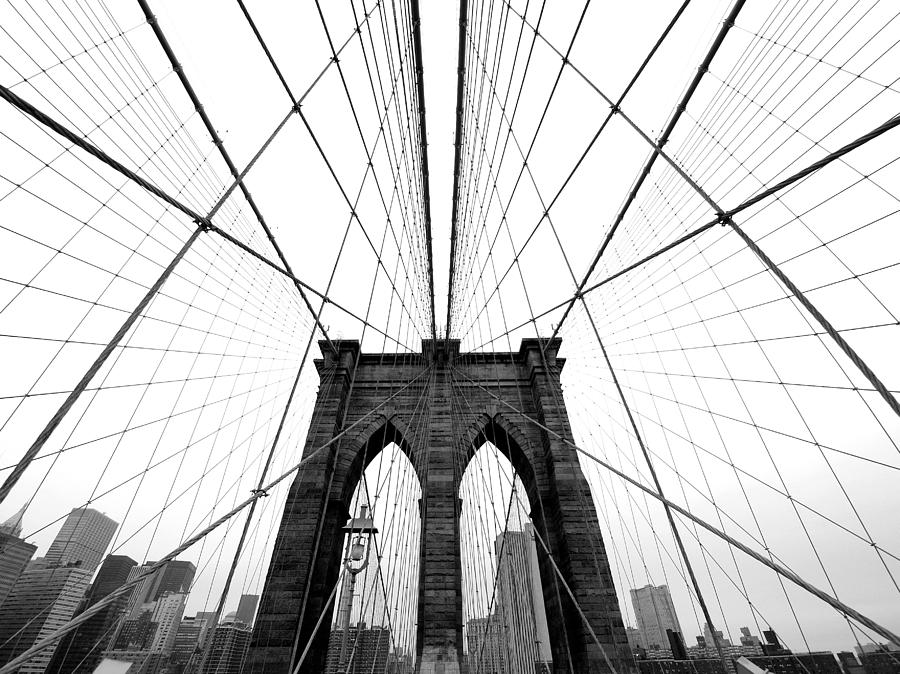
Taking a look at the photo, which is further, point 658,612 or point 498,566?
point 658,612

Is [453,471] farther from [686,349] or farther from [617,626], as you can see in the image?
[686,349]

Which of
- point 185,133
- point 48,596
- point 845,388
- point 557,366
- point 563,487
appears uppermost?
point 557,366

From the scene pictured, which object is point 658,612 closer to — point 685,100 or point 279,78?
point 685,100

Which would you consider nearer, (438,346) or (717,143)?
(717,143)

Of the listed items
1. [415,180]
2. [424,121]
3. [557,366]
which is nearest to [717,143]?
[424,121]

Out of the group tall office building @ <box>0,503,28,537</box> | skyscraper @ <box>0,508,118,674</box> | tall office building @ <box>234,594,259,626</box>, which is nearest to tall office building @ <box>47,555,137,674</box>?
skyscraper @ <box>0,508,118,674</box>

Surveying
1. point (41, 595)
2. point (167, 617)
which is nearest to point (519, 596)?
point (167, 617)
